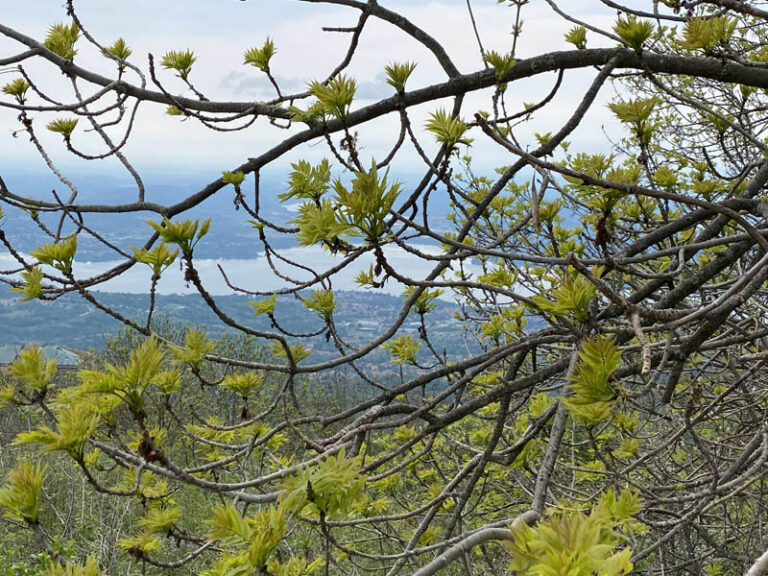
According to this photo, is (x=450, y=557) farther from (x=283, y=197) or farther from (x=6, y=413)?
(x=6, y=413)

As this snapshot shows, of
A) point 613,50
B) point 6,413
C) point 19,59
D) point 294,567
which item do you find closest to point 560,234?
point 613,50

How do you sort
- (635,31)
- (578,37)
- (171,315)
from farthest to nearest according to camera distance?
(171,315)
(578,37)
(635,31)

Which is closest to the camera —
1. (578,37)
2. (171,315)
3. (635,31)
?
(635,31)

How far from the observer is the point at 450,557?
0.88 metres

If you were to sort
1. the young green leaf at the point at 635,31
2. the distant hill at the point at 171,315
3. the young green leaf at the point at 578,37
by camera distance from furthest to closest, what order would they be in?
the distant hill at the point at 171,315
the young green leaf at the point at 578,37
the young green leaf at the point at 635,31

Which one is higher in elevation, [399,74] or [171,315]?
[399,74]

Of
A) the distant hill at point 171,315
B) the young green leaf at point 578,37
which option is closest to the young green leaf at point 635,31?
the young green leaf at point 578,37

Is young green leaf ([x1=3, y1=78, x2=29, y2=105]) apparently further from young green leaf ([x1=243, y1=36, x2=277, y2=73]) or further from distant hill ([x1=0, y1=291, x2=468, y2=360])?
distant hill ([x1=0, y1=291, x2=468, y2=360])

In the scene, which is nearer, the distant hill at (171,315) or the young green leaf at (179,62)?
the young green leaf at (179,62)

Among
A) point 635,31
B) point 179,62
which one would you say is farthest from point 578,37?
point 179,62

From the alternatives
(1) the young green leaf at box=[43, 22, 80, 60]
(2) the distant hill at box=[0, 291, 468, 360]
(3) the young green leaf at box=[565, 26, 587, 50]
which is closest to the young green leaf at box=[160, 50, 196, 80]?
(1) the young green leaf at box=[43, 22, 80, 60]

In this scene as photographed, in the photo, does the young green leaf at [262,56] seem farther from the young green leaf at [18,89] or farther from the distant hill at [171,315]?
the distant hill at [171,315]

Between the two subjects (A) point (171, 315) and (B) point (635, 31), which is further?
(A) point (171, 315)

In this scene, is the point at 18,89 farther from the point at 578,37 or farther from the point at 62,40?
the point at 578,37
